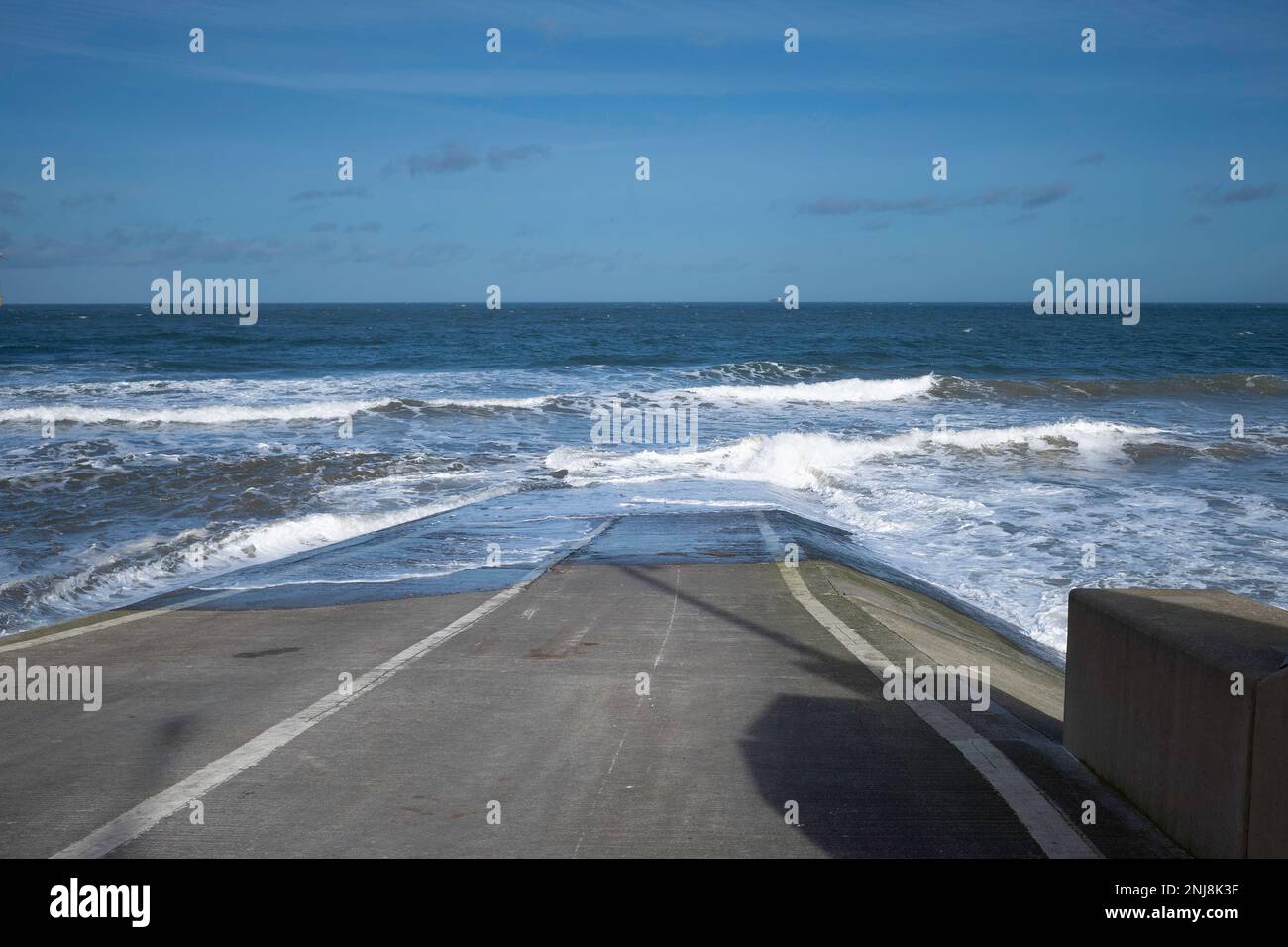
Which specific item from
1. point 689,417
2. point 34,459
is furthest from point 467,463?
point 689,417

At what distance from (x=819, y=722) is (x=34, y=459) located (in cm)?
2077

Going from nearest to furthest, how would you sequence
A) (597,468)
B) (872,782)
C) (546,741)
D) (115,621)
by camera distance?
(872,782) < (546,741) < (115,621) < (597,468)

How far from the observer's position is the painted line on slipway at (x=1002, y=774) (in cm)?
451

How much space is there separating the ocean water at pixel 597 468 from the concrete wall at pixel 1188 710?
6.16 meters

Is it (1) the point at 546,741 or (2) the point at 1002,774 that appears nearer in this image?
(2) the point at 1002,774

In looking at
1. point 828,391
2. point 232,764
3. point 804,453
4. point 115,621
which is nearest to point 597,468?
point 804,453

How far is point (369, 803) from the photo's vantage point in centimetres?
495

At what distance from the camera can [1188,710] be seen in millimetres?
4199

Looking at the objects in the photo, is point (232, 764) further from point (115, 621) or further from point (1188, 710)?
point (115, 621)

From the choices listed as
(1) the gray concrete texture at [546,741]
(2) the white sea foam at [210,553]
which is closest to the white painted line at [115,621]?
(1) the gray concrete texture at [546,741]

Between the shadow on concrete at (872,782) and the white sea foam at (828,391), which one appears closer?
the shadow on concrete at (872,782)

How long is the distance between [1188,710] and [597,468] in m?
17.6

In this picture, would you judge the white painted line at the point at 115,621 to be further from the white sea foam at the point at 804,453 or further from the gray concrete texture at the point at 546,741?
the white sea foam at the point at 804,453
